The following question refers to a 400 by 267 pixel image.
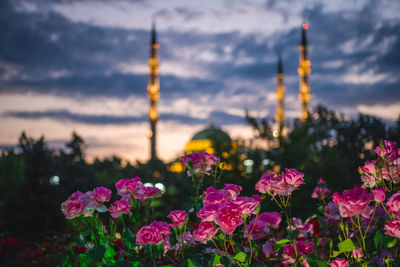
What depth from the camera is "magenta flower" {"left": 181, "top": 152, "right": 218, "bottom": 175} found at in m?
2.76

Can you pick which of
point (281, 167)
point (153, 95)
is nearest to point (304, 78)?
point (153, 95)

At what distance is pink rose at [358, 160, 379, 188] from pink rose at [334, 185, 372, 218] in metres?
0.44

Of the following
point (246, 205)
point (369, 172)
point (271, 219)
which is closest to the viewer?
point (246, 205)

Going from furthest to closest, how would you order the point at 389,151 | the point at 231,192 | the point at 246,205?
1. the point at 389,151
2. the point at 231,192
3. the point at 246,205

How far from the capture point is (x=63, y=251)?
5.02 m

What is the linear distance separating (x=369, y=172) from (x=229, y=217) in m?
1.17

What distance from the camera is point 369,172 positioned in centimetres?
271

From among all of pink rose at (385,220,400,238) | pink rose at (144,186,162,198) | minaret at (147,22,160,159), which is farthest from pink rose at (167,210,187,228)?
minaret at (147,22,160,159)

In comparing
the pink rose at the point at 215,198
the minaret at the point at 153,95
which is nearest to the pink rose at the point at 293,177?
the pink rose at the point at 215,198

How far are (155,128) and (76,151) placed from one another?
39.2 ft

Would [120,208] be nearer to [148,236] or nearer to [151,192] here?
[151,192]

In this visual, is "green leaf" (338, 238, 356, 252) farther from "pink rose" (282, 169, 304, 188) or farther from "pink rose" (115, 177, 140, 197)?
"pink rose" (115, 177, 140, 197)

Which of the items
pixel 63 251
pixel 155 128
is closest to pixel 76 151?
pixel 155 128

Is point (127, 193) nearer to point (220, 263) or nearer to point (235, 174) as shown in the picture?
point (220, 263)
